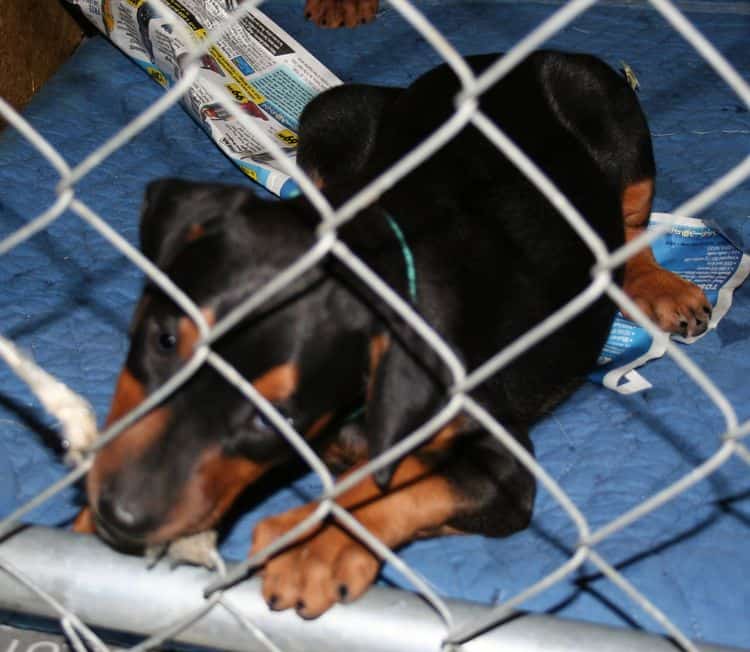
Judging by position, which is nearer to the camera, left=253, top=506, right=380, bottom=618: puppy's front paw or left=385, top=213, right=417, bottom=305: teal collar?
left=253, top=506, right=380, bottom=618: puppy's front paw

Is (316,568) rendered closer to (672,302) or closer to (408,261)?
(408,261)

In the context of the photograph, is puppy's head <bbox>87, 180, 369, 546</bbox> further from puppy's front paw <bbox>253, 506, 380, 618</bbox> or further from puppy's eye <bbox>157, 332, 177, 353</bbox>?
puppy's front paw <bbox>253, 506, 380, 618</bbox>

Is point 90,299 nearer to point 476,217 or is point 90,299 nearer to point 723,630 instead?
point 476,217

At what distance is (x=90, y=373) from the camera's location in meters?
2.88

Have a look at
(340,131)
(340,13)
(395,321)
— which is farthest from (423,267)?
(340,13)

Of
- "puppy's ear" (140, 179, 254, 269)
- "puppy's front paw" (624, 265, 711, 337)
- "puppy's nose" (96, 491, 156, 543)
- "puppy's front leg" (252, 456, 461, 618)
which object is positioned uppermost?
"puppy's ear" (140, 179, 254, 269)

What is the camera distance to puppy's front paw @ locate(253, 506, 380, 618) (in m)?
1.91

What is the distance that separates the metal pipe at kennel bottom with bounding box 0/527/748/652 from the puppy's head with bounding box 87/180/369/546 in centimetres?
8

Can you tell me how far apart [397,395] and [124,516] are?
1.75 feet

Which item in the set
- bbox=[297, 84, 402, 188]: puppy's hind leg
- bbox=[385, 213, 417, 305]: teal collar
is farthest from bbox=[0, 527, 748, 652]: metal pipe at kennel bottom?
bbox=[297, 84, 402, 188]: puppy's hind leg

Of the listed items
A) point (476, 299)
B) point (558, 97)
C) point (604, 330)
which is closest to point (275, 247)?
point (476, 299)

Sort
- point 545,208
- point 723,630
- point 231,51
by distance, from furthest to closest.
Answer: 1. point 231,51
2. point 545,208
3. point 723,630

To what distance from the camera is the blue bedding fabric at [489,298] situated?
8.07 feet

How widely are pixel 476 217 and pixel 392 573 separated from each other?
891 mm
